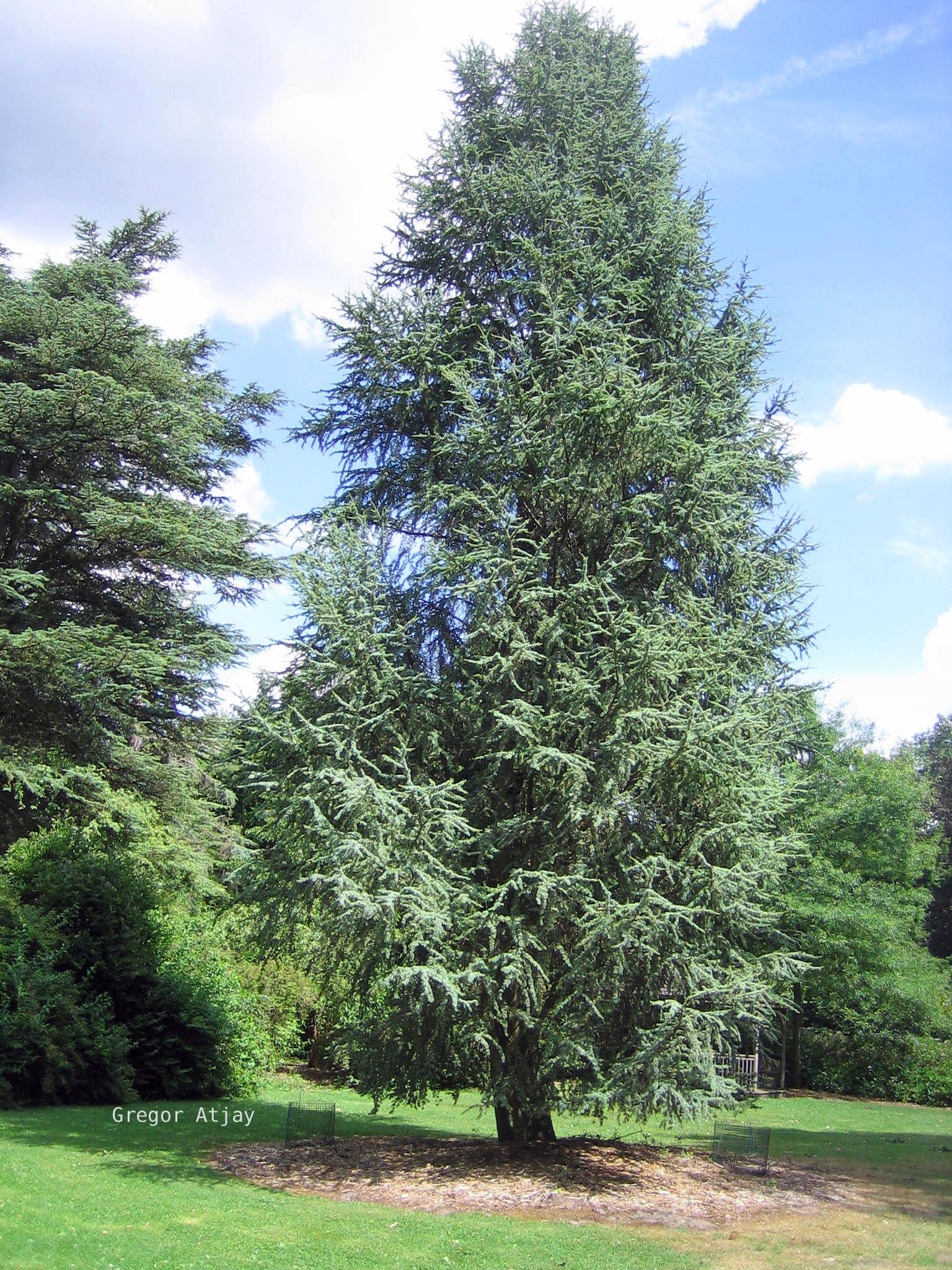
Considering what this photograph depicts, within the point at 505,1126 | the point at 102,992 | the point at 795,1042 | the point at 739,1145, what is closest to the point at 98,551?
the point at 102,992

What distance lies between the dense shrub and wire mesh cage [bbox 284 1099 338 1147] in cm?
360

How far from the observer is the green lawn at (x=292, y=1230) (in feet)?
22.4

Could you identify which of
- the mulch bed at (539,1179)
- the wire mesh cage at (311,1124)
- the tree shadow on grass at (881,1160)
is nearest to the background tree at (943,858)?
the tree shadow on grass at (881,1160)

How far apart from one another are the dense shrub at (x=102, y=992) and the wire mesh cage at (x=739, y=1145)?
7973 millimetres

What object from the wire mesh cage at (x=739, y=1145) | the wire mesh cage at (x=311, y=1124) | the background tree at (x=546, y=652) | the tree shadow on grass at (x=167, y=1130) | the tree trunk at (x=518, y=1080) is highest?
the background tree at (x=546, y=652)

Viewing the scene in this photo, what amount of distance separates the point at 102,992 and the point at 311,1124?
4767 millimetres

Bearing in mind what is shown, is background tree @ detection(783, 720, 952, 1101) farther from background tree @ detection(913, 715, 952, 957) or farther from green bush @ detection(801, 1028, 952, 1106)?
background tree @ detection(913, 715, 952, 957)

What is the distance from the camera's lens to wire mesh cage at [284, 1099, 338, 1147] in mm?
11375

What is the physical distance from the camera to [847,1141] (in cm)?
1484

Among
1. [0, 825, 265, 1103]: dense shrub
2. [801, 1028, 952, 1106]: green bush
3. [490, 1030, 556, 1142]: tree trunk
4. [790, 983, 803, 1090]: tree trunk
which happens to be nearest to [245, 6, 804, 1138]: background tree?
[490, 1030, 556, 1142]: tree trunk

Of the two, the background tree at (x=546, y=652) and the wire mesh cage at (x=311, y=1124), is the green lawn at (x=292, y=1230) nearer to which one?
the wire mesh cage at (x=311, y=1124)

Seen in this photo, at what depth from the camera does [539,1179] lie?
9.63 metres

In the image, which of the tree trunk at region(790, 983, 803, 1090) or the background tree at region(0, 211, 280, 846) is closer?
Result: the background tree at region(0, 211, 280, 846)

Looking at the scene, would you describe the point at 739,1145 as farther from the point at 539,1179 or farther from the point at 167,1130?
the point at 167,1130
